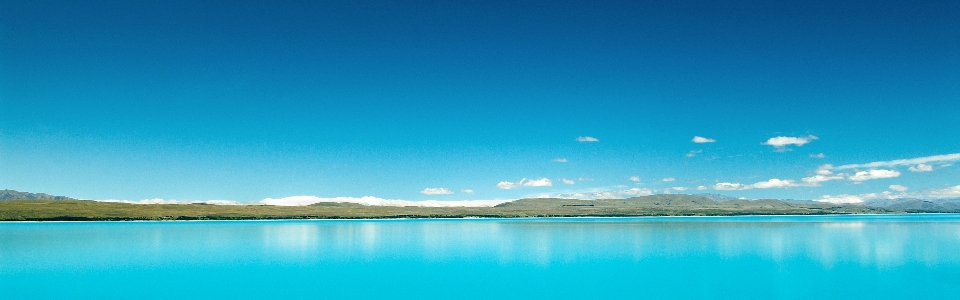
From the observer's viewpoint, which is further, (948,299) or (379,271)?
(379,271)

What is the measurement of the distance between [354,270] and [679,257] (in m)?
16.2

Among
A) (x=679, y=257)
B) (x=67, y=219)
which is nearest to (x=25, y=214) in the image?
(x=67, y=219)

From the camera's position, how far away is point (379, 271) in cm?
2555

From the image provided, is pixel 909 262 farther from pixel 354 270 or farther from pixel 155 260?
pixel 155 260

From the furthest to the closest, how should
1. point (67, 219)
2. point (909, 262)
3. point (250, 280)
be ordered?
point (67, 219)
point (909, 262)
point (250, 280)

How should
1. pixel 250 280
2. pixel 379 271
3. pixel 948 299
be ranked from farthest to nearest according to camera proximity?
1. pixel 379 271
2. pixel 250 280
3. pixel 948 299

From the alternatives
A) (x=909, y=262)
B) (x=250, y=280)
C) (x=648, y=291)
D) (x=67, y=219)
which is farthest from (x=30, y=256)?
(x=67, y=219)

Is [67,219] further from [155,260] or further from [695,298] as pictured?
[695,298]

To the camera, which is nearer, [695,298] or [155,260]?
[695,298]

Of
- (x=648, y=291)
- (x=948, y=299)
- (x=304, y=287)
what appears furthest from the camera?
(x=304, y=287)

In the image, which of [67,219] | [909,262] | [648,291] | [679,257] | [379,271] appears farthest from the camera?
[67,219]

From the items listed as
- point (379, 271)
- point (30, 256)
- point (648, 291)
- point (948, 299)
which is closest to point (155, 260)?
point (30, 256)

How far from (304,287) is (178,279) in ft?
19.3

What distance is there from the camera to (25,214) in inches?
4621
